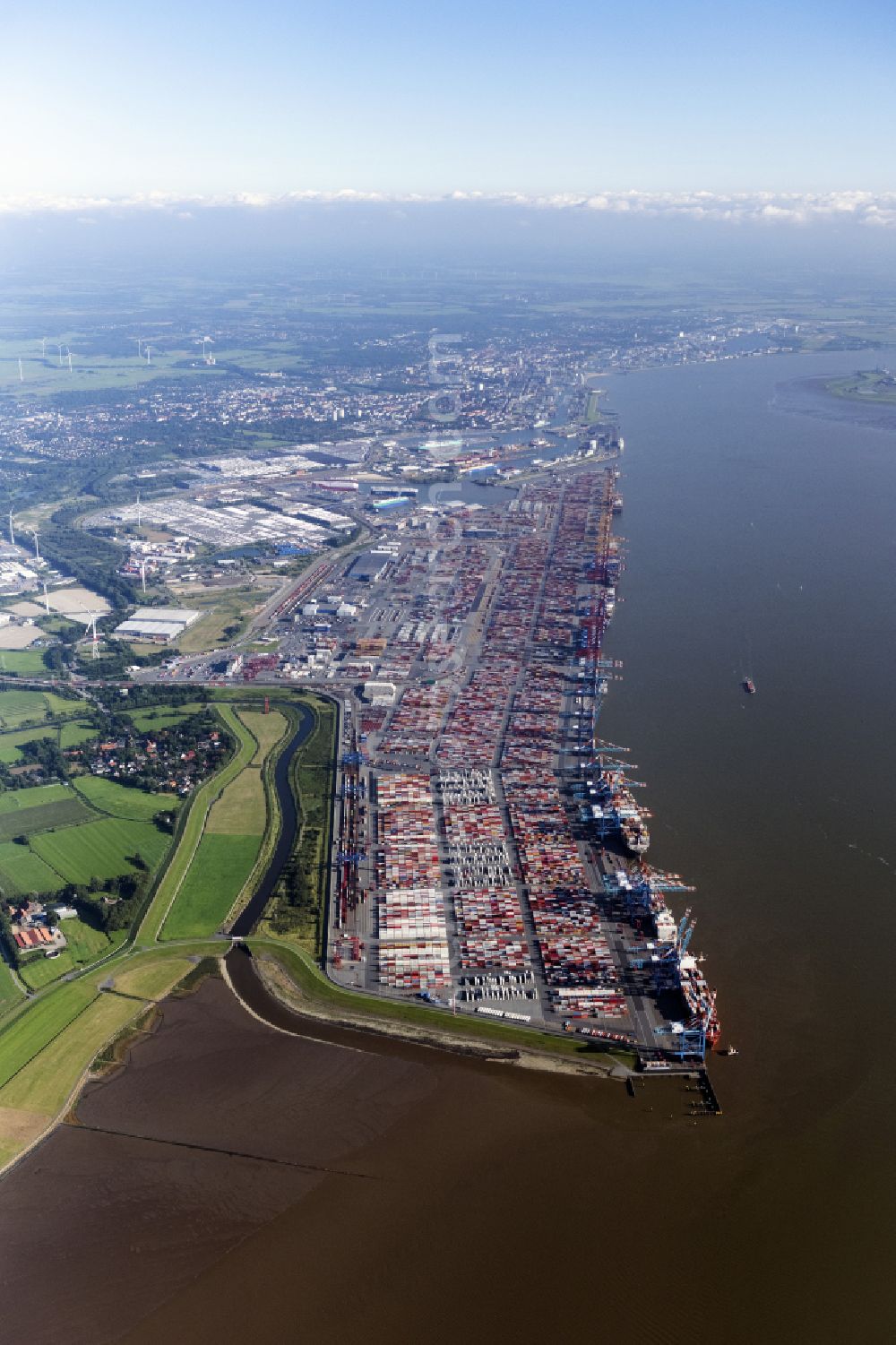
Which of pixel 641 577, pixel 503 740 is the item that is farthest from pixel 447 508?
pixel 503 740

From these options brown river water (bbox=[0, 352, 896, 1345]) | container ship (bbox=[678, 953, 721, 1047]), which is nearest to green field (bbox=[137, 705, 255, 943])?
brown river water (bbox=[0, 352, 896, 1345])

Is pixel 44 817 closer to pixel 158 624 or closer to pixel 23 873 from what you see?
pixel 23 873

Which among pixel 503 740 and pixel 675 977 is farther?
pixel 503 740

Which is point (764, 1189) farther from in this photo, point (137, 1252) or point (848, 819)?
point (848, 819)

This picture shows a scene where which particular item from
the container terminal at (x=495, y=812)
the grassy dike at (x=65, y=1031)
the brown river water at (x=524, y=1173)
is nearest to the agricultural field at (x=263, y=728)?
the container terminal at (x=495, y=812)

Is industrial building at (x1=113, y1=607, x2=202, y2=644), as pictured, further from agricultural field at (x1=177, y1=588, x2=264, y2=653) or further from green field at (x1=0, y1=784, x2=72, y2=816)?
green field at (x1=0, y1=784, x2=72, y2=816)
